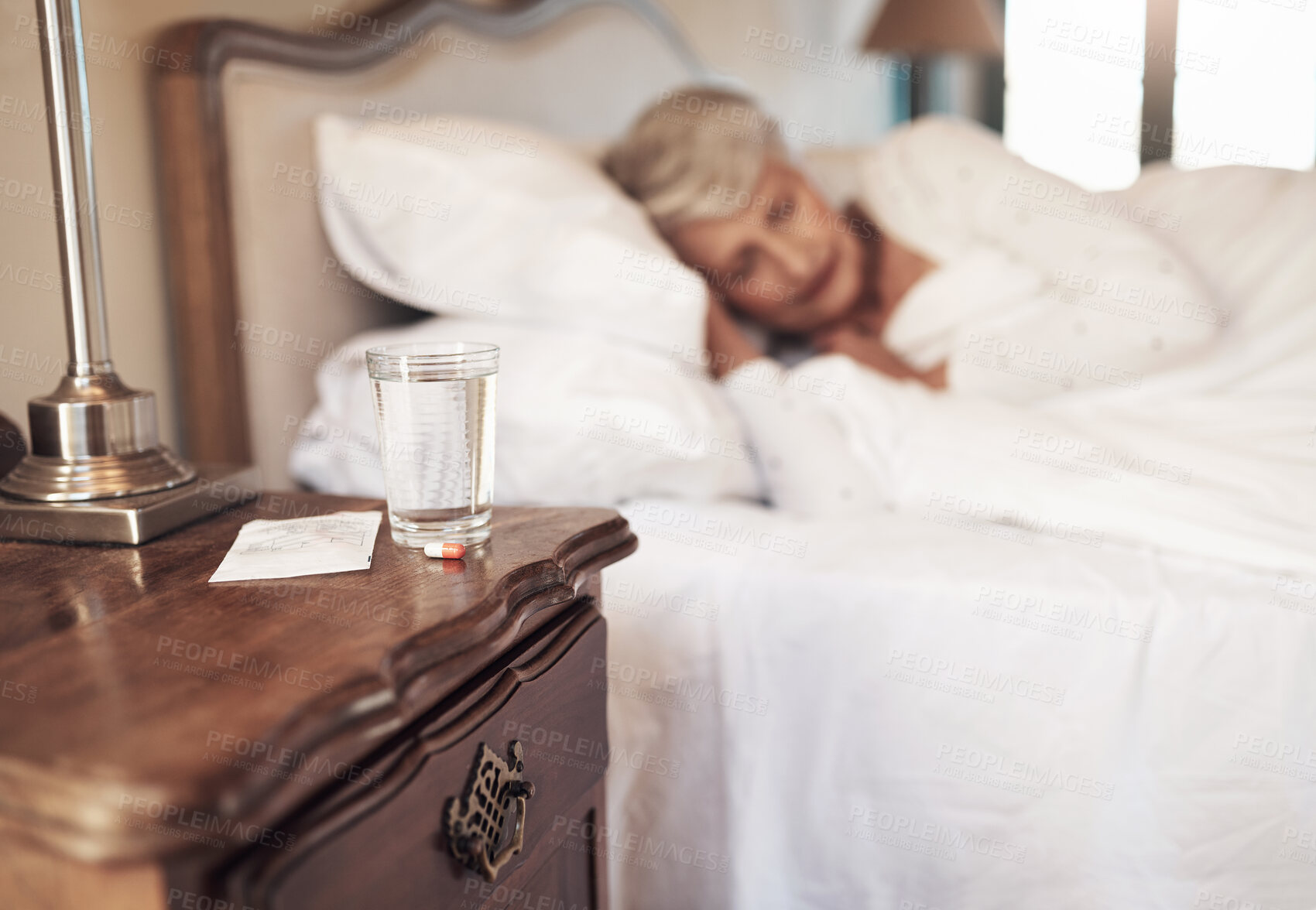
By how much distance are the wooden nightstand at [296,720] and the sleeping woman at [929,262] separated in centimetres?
69

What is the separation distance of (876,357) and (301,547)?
944mm

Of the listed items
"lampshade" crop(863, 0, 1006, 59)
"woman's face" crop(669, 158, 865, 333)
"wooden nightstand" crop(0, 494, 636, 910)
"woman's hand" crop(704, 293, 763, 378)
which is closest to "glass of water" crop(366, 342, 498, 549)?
"wooden nightstand" crop(0, 494, 636, 910)

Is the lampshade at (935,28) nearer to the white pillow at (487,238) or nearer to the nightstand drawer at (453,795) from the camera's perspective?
the white pillow at (487,238)

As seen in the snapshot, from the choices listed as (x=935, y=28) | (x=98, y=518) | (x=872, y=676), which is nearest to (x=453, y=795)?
(x=98, y=518)

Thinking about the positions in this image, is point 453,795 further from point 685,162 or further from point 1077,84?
point 1077,84

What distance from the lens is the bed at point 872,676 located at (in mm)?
826

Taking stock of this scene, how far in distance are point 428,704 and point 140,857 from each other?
16 centimetres

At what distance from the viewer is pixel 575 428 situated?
1.01 meters

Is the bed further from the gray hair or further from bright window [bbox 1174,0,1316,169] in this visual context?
bright window [bbox 1174,0,1316,169]

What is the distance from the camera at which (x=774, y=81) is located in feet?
9.87

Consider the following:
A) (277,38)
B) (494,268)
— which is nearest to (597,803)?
(494,268)

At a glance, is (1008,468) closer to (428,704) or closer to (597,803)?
(597,803)

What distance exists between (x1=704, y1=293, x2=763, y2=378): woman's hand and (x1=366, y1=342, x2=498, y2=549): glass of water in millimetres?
636

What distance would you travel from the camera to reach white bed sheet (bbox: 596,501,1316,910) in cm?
82
